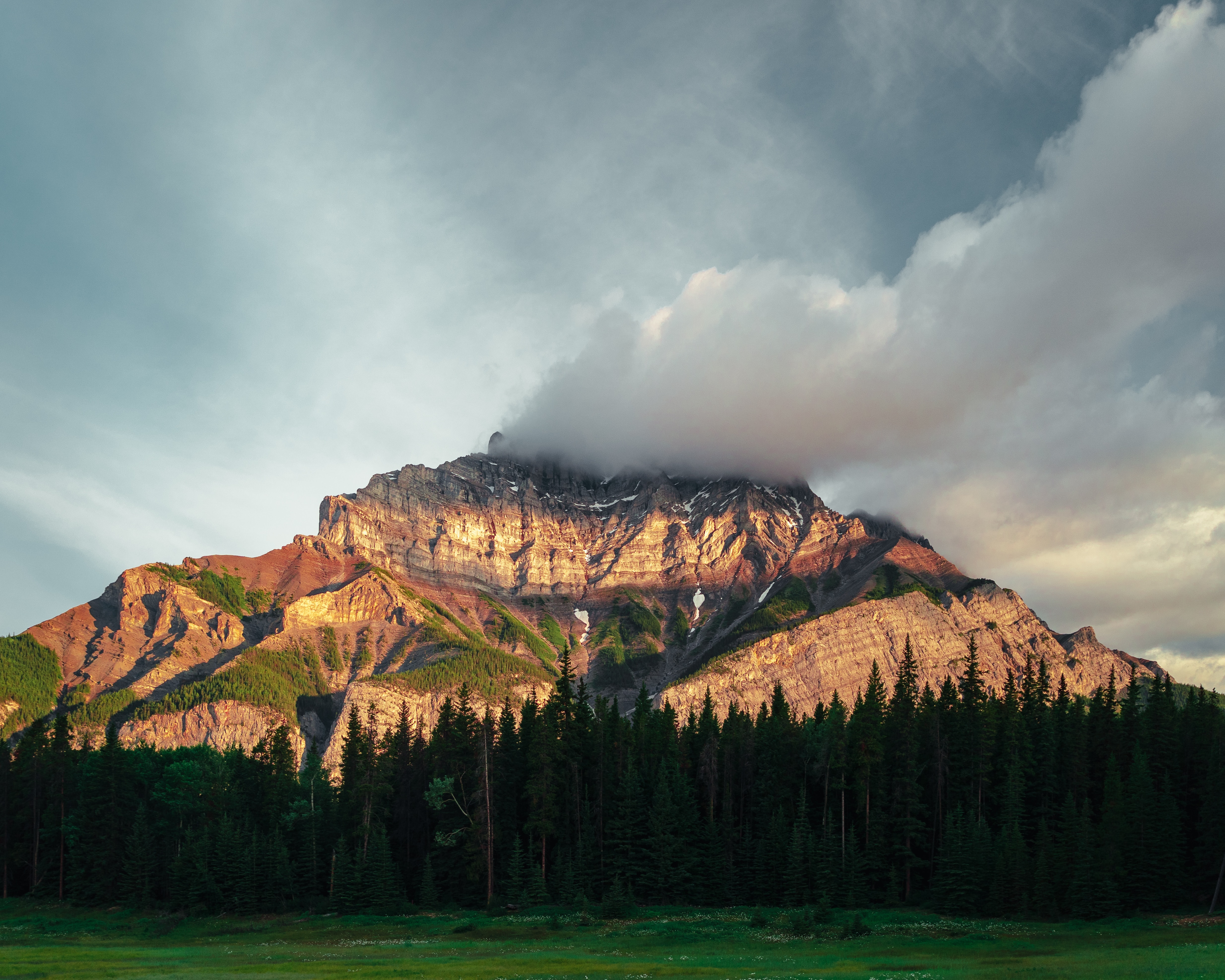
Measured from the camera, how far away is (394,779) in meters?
99.2

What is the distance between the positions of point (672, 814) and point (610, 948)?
34.3m

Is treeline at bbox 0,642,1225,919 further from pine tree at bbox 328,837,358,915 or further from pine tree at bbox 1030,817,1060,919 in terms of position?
pine tree at bbox 328,837,358,915

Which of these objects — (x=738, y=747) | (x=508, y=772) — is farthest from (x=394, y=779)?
(x=738, y=747)

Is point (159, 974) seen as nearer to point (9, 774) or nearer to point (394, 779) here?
point (394, 779)

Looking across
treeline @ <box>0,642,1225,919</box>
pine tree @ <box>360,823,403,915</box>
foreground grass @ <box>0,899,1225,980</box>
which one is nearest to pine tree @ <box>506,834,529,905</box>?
treeline @ <box>0,642,1225,919</box>

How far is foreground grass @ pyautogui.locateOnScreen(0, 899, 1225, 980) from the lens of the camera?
3794 cm

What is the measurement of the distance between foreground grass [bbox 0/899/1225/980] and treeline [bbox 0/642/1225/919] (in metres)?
6.28

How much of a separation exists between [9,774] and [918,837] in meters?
104

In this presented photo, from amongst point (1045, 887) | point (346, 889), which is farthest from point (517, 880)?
point (1045, 887)

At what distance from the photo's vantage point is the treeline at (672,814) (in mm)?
73375

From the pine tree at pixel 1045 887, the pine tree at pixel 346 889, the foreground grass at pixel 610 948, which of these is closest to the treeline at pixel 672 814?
the pine tree at pixel 1045 887

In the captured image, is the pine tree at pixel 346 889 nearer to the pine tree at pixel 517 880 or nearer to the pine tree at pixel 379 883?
the pine tree at pixel 379 883

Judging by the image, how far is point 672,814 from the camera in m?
83.9

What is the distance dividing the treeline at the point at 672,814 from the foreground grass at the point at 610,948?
628cm
